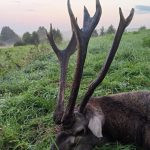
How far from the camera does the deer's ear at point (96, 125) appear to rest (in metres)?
4.11

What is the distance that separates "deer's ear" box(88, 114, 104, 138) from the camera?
4113 millimetres

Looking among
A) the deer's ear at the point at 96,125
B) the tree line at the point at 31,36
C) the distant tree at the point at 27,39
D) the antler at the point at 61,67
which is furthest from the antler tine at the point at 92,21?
the distant tree at the point at 27,39

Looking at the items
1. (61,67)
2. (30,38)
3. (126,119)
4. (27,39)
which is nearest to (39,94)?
(61,67)

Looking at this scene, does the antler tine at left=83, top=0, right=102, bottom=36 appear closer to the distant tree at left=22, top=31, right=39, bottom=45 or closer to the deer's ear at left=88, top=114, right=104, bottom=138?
the deer's ear at left=88, top=114, right=104, bottom=138

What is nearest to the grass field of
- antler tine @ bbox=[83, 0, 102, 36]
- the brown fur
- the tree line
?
the brown fur

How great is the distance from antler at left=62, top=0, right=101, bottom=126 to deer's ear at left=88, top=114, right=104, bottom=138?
196 mm

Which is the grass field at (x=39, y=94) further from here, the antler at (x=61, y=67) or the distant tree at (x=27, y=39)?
the distant tree at (x=27, y=39)

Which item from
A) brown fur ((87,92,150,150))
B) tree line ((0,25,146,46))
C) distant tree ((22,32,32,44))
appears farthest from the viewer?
distant tree ((22,32,32,44))

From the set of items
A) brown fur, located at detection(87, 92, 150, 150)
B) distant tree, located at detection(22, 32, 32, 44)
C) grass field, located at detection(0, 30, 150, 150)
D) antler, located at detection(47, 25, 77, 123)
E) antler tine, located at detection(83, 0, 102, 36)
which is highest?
antler tine, located at detection(83, 0, 102, 36)

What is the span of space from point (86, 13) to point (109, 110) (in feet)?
3.13

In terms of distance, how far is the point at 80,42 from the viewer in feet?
13.5

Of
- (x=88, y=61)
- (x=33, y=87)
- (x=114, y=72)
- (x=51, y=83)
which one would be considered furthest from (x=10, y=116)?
(x=88, y=61)

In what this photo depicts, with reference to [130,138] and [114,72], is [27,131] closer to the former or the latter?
[130,138]

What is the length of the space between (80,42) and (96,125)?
0.75 meters
